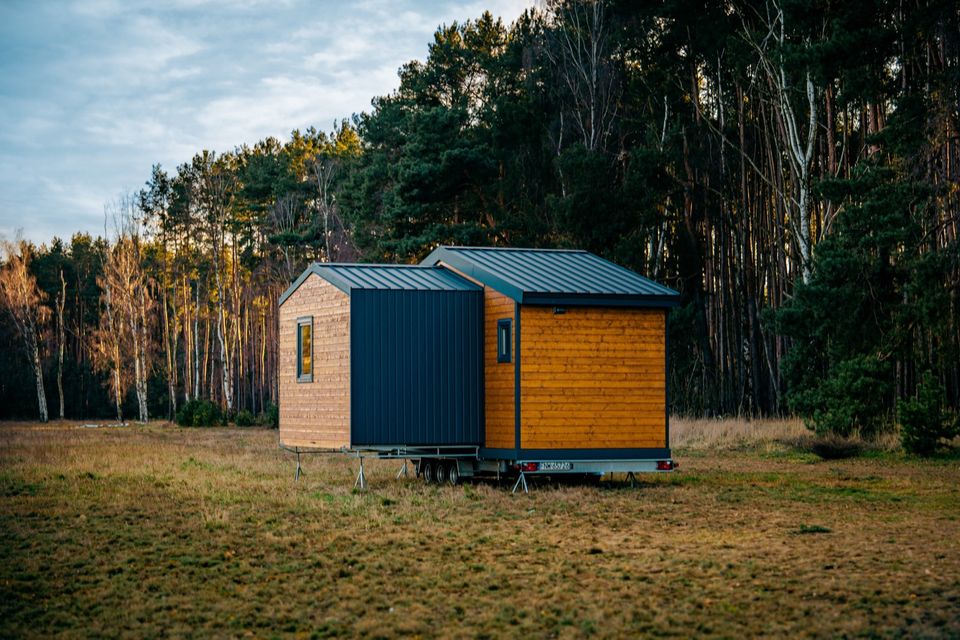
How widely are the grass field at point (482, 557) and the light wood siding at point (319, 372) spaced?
913 mm

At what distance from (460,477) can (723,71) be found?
22670 millimetres

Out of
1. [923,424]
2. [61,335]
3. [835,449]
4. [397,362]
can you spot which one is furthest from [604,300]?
[61,335]

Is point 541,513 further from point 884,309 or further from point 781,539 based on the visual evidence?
point 884,309

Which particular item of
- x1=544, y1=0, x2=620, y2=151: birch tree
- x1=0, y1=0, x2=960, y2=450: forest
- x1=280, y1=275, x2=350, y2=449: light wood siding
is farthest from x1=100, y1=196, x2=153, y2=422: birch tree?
x1=280, y1=275, x2=350, y2=449: light wood siding

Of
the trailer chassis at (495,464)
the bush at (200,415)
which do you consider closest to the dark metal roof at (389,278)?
the trailer chassis at (495,464)

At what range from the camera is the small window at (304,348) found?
1977 cm

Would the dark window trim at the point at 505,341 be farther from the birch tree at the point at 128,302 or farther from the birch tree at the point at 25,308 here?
the birch tree at the point at 25,308

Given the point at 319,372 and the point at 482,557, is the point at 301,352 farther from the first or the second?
the point at 482,557

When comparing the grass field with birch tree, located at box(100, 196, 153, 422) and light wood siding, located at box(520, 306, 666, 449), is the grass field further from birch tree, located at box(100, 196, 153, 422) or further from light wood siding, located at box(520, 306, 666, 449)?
birch tree, located at box(100, 196, 153, 422)

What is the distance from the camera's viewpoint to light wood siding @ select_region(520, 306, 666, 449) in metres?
17.5

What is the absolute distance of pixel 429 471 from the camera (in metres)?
20.1

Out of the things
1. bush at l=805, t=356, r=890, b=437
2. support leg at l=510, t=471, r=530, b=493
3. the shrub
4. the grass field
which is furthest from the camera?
bush at l=805, t=356, r=890, b=437

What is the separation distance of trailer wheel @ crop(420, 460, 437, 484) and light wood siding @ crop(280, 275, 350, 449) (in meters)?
2.11

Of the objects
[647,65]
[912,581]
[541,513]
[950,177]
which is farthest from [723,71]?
[912,581]
